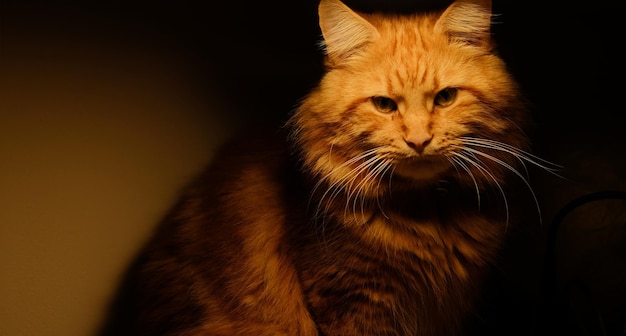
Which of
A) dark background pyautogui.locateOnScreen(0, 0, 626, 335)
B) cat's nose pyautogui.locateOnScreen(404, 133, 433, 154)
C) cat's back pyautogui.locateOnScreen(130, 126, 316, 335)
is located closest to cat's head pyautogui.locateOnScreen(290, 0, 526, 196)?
cat's nose pyautogui.locateOnScreen(404, 133, 433, 154)

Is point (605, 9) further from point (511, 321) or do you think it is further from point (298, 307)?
point (298, 307)

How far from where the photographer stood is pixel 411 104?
0.97 m

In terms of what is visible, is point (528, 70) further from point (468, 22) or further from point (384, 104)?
point (384, 104)

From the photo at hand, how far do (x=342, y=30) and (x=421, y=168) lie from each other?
14.4 inches

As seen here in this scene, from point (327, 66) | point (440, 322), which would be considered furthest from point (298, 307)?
point (327, 66)

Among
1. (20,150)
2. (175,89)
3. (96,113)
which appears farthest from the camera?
(175,89)

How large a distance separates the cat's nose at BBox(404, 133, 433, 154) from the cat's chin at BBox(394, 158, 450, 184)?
0.03m

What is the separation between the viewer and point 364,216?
1.07 meters

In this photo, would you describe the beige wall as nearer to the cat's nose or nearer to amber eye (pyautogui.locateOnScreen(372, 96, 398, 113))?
amber eye (pyautogui.locateOnScreen(372, 96, 398, 113))

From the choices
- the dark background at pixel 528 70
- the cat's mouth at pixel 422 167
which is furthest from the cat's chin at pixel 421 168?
the dark background at pixel 528 70

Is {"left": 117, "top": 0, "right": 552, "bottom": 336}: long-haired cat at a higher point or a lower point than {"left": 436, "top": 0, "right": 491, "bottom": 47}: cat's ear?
lower

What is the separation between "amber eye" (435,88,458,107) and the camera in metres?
0.99

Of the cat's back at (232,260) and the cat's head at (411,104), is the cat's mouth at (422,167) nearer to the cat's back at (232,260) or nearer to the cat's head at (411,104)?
the cat's head at (411,104)

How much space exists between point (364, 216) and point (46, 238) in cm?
72
